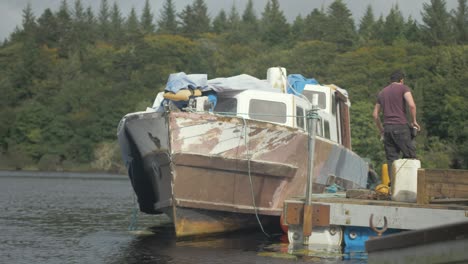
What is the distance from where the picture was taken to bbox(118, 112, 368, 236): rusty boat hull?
14594mm

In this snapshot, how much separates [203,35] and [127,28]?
1699 cm

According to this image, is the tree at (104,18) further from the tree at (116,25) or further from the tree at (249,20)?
the tree at (249,20)

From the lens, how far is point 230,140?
14.8 meters

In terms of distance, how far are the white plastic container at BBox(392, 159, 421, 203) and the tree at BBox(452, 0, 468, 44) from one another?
105576 mm

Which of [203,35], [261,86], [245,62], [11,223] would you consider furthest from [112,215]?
[203,35]

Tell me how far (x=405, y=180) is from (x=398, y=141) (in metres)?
1.16

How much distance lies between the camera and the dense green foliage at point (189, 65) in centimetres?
8412

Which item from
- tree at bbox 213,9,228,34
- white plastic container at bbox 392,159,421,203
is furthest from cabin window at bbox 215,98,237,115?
tree at bbox 213,9,228,34

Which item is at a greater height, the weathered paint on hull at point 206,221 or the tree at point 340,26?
the tree at point 340,26

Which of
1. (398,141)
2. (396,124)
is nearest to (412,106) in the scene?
(396,124)

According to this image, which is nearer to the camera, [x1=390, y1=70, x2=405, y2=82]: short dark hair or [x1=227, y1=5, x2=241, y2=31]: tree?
[x1=390, y1=70, x2=405, y2=82]: short dark hair

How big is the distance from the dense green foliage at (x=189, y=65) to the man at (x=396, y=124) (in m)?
60.3

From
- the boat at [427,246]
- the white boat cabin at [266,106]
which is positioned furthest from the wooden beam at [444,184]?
the white boat cabin at [266,106]

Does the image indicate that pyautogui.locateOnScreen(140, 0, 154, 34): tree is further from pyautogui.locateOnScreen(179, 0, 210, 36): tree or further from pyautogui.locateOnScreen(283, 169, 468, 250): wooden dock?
pyautogui.locateOnScreen(283, 169, 468, 250): wooden dock
